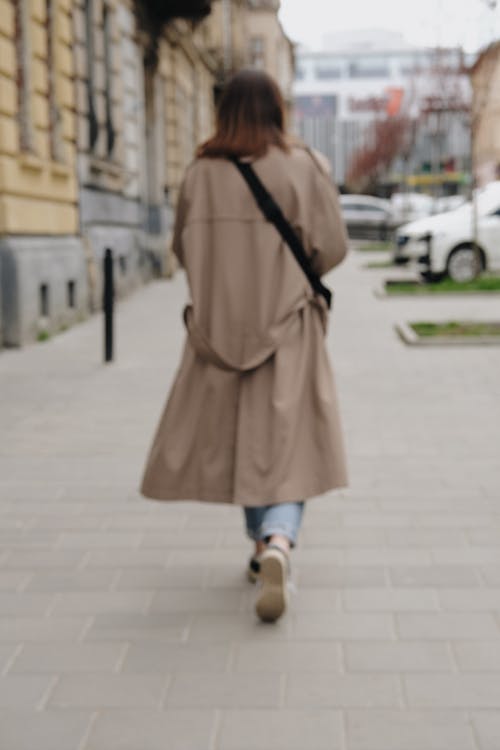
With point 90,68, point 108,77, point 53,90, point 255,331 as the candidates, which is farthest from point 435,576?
point 108,77

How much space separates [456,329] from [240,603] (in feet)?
26.5

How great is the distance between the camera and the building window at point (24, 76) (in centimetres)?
1212

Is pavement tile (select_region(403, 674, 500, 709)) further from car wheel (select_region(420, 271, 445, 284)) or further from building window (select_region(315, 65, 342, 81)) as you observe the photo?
building window (select_region(315, 65, 342, 81))

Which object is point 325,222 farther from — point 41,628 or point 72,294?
point 72,294

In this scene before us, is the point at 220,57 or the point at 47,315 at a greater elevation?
the point at 220,57

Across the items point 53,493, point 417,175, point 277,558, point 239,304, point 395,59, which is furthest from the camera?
point 395,59

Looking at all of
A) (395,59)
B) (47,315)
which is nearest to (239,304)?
(47,315)

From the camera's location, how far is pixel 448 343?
10.8 m

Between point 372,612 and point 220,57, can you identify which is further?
point 220,57

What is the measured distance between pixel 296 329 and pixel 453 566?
3.91 ft

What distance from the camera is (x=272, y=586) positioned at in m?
3.64

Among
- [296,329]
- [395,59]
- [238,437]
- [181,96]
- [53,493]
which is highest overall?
[395,59]

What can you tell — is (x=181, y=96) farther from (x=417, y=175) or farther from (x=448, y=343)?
(x=417, y=175)

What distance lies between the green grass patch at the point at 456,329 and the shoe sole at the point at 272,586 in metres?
7.91
